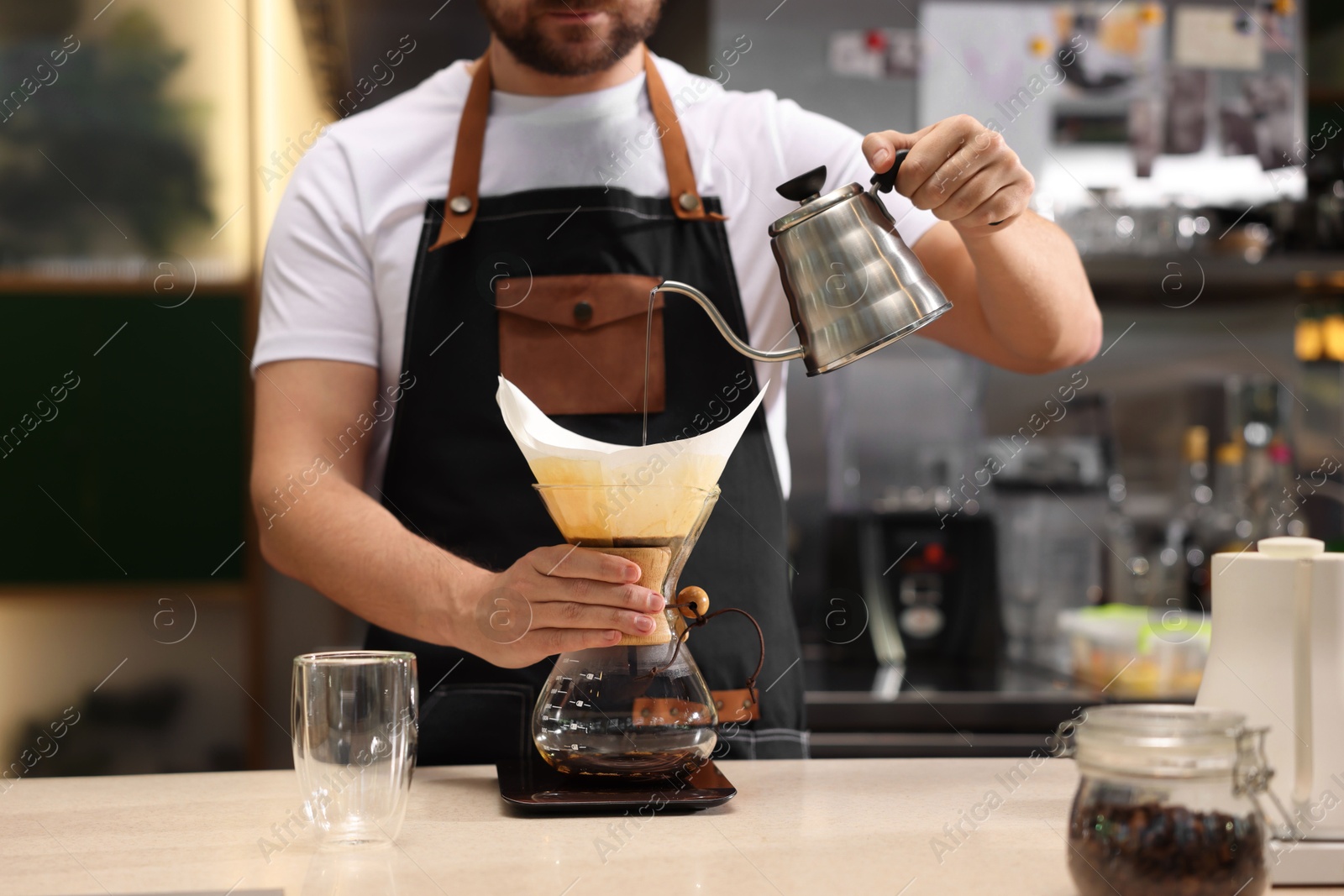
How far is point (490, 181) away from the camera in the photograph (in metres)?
1.62

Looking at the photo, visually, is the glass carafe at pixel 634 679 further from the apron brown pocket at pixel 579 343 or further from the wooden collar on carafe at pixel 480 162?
the wooden collar on carafe at pixel 480 162

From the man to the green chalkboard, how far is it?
98 centimetres

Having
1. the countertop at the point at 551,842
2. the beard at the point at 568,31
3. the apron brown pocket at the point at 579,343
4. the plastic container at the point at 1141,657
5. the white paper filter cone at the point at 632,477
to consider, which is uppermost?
the beard at the point at 568,31

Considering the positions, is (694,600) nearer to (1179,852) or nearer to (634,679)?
(634,679)

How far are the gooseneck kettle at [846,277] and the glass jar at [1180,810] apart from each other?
1.42ft

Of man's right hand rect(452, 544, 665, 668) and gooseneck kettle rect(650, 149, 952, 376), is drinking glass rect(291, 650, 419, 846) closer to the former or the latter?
man's right hand rect(452, 544, 665, 668)

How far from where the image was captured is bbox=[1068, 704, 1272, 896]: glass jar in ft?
2.46

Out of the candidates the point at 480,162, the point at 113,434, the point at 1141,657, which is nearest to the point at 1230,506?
the point at 1141,657

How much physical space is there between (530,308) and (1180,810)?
1.01m

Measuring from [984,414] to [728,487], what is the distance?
1637 millimetres

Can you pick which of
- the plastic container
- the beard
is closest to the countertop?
the beard

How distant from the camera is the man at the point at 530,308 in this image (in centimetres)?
149

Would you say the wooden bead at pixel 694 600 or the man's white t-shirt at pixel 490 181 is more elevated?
the man's white t-shirt at pixel 490 181

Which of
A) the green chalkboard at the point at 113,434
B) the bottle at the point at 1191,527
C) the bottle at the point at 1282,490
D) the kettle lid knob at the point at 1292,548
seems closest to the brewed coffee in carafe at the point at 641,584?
the kettle lid knob at the point at 1292,548
